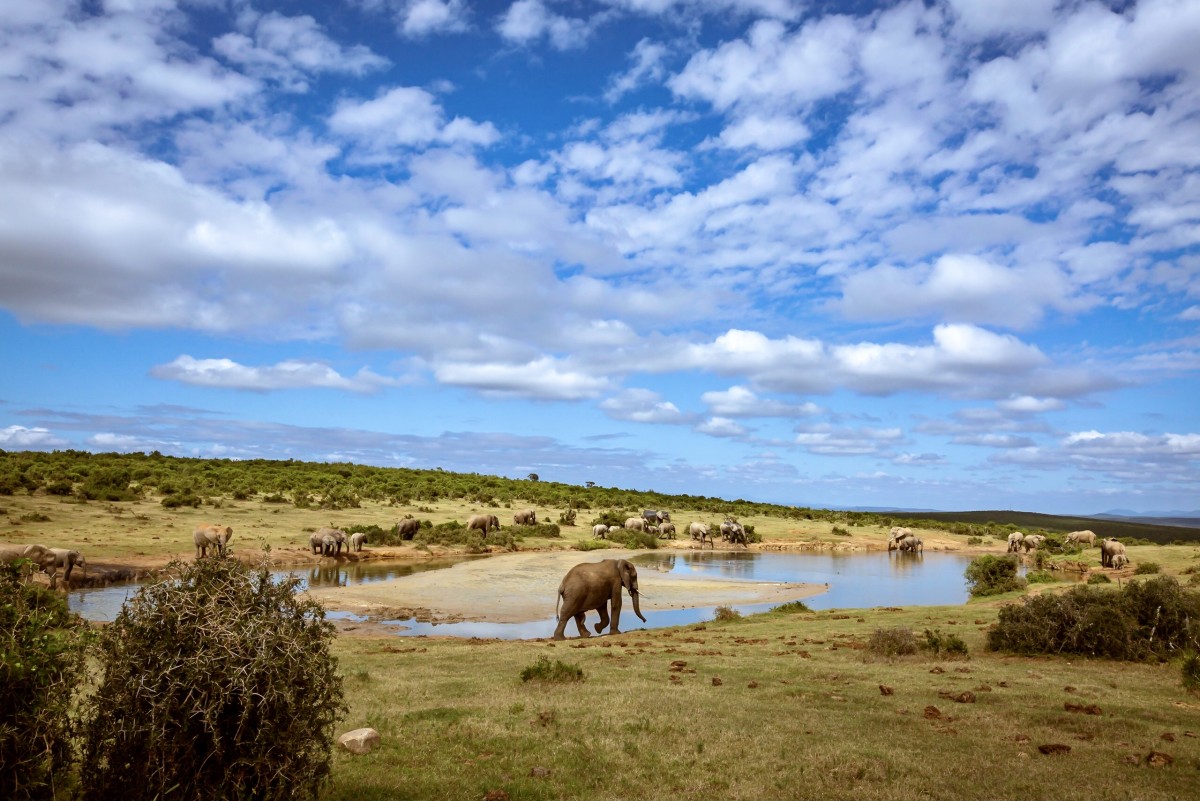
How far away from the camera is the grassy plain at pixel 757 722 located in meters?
8.59

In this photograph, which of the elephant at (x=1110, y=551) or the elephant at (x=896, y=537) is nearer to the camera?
the elephant at (x=1110, y=551)

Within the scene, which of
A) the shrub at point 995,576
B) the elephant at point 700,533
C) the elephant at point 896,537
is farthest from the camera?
the elephant at point 896,537

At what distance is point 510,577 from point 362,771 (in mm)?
26284

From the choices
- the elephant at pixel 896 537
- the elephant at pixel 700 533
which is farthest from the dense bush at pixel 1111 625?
the elephant at pixel 896 537

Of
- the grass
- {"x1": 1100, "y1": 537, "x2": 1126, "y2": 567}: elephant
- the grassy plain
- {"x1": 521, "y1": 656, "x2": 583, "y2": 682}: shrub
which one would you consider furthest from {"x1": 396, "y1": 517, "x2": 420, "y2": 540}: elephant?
{"x1": 1100, "y1": 537, "x2": 1126, "y2": 567}: elephant

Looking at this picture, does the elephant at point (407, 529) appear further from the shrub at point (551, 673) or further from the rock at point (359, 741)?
the rock at point (359, 741)

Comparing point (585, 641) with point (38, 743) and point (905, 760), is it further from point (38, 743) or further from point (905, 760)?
point (38, 743)

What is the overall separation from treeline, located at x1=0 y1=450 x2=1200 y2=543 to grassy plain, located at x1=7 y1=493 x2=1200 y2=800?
34.8m

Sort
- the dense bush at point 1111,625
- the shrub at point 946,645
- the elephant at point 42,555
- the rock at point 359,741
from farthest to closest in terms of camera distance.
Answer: the elephant at point 42,555 < the shrub at point 946,645 < the dense bush at point 1111,625 < the rock at point 359,741

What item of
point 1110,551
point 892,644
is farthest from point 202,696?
point 1110,551

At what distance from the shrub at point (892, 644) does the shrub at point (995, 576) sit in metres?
14.2

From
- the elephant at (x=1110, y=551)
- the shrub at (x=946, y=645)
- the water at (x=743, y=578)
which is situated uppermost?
the elephant at (x=1110, y=551)

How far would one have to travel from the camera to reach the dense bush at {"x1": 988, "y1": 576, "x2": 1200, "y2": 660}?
15891mm

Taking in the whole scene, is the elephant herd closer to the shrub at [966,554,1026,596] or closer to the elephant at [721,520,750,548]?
the shrub at [966,554,1026,596]
